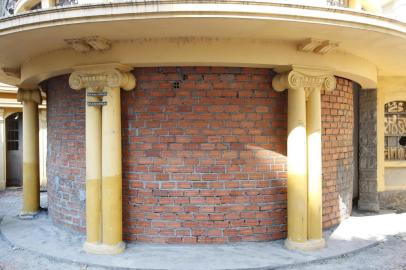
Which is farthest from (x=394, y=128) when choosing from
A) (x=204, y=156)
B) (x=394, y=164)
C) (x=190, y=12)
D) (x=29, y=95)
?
(x=29, y=95)

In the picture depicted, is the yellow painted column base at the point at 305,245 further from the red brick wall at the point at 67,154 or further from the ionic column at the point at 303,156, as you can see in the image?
the red brick wall at the point at 67,154

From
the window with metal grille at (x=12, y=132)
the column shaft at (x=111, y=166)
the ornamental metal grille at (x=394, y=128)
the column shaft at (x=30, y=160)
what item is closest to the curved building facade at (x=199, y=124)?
the column shaft at (x=111, y=166)

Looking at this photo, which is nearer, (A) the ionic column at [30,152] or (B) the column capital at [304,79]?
(B) the column capital at [304,79]

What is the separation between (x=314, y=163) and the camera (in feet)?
17.4

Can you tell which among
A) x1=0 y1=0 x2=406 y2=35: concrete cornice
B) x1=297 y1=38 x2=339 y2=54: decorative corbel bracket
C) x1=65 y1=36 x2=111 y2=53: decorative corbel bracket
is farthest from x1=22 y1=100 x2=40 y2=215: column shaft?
x1=297 y1=38 x2=339 y2=54: decorative corbel bracket

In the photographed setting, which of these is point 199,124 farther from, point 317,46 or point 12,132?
point 12,132

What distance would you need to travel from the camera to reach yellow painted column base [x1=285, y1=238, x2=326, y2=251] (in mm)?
5109

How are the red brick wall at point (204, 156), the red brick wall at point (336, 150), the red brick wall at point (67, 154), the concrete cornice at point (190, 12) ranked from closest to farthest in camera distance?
1. the concrete cornice at point (190, 12)
2. the red brick wall at point (204, 156)
3. the red brick wall at point (67, 154)
4. the red brick wall at point (336, 150)

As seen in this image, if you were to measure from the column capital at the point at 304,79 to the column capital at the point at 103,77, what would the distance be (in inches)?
82.7

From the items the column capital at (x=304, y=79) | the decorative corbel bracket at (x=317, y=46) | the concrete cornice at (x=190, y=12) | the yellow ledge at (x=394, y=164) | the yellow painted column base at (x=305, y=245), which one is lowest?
the yellow painted column base at (x=305, y=245)

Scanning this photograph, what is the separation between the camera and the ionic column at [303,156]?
16.9 feet

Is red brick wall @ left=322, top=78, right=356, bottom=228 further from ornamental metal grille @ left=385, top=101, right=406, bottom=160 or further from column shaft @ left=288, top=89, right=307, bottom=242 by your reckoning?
ornamental metal grille @ left=385, top=101, right=406, bottom=160

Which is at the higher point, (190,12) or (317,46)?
(190,12)

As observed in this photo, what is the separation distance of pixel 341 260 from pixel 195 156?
95.8 inches
